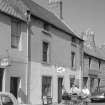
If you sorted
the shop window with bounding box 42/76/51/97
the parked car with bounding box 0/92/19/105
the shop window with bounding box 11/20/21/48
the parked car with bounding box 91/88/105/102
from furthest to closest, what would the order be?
the parked car with bounding box 91/88/105/102, the shop window with bounding box 42/76/51/97, the shop window with bounding box 11/20/21/48, the parked car with bounding box 0/92/19/105

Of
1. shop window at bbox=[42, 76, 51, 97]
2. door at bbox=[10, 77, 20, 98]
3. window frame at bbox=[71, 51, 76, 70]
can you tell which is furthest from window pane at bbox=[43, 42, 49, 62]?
window frame at bbox=[71, 51, 76, 70]

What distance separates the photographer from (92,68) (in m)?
35.2

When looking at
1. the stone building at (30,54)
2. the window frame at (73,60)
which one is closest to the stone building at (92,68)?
the window frame at (73,60)

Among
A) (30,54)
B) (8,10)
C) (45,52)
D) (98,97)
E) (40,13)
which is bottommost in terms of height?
(98,97)

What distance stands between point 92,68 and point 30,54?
18.4 m

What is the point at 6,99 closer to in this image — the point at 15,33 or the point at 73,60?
the point at 15,33

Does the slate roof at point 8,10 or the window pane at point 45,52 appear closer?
the slate roof at point 8,10

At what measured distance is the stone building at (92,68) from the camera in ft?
105

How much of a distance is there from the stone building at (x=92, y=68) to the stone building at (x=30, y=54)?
768 centimetres

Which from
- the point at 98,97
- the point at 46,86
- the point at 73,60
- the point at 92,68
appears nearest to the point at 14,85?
the point at 46,86

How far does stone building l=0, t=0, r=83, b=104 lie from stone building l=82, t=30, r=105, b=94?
7.68 metres

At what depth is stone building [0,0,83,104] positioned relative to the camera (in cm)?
1583

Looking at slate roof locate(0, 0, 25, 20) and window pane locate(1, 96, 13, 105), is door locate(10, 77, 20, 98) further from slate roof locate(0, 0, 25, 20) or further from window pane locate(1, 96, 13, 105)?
window pane locate(1, 96, 13, 105)

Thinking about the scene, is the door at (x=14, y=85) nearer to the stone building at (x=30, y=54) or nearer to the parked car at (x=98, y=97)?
the stone building at (x=30, y=54)
